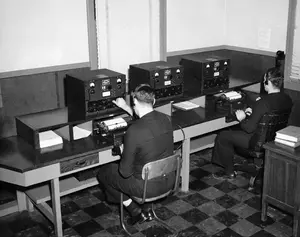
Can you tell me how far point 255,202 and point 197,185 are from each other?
63cm

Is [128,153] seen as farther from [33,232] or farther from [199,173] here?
[199,173]

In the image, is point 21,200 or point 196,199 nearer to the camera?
point 21,200

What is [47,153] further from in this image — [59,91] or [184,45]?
[184,45]

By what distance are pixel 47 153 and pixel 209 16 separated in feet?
9.75

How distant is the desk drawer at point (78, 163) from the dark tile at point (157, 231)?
2.43 feet

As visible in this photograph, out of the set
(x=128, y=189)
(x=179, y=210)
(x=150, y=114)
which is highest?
(x=150, y=114)

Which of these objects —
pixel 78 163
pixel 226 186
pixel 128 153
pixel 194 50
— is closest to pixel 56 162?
pixel 78 163

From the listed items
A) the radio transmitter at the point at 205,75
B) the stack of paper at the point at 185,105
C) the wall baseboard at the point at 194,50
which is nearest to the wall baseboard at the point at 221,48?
the wall baseboard at the point at 194,50

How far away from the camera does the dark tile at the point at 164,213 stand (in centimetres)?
382

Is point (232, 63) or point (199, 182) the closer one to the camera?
point (199, 182)

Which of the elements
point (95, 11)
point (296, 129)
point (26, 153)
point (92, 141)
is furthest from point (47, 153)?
point (296, 129)

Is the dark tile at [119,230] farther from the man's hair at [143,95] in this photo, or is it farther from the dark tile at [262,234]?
the man's hair at [143,95]

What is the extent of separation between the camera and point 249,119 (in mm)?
4074

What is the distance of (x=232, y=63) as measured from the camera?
5.54m
